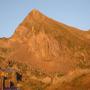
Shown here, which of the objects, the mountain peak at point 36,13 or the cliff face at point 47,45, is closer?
the cliff face at point 47,45

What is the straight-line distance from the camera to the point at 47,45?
5418 inches

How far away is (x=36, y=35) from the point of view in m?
142

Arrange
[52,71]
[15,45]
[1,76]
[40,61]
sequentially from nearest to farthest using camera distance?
[1,76]
[52,71]
[40,61]
[15,45]

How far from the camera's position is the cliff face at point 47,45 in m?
130

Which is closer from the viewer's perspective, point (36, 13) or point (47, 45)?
point (47, 45)

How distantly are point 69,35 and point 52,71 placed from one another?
21486 millimetres

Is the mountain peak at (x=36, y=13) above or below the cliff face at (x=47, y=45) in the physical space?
above

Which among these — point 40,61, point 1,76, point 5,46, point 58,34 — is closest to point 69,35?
point 58,34

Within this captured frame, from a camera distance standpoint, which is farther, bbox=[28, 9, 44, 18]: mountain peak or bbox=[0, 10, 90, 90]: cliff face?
bbox=[28, 9, 44, 18]: mountain peak

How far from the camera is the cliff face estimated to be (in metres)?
130

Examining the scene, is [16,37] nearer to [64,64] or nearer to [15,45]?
[15,45]

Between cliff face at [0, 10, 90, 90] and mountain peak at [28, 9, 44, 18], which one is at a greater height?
mountain peak at [28, 9, 44, 18]

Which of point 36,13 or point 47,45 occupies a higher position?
point 36,13

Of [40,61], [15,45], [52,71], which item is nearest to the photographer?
[52,71]
